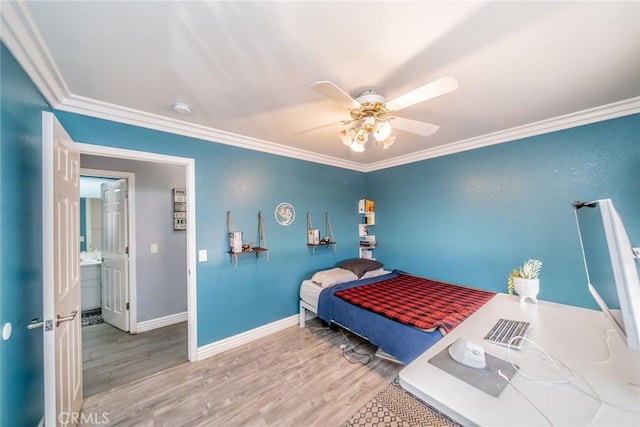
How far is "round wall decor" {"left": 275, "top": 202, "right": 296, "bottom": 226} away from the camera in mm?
3223

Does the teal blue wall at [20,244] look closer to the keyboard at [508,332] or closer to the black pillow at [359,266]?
the keyboard at [508,332]

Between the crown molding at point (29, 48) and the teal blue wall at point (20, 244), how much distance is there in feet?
0.19

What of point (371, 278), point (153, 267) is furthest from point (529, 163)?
point (153, 267)

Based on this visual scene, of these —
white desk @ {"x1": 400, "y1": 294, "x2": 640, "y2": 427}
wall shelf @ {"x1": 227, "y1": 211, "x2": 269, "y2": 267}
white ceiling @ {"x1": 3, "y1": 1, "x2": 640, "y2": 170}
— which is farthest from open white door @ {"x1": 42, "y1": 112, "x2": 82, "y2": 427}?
white desk @ {"x1": 400, "y1": 294, "x2": 640, "y2": 427}

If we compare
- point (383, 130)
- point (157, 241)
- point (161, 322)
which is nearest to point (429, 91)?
point (383, 130)

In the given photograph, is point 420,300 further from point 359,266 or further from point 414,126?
point 414,126

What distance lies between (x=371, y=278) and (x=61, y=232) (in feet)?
10.4

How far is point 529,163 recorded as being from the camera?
8.74ft

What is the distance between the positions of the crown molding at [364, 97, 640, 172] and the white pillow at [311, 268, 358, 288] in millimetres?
1988

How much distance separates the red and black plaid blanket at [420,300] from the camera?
6.64ft

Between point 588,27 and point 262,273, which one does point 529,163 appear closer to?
point 588,27

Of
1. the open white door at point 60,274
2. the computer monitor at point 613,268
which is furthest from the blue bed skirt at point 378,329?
the open white door at point 60,274

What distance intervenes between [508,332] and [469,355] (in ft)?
1.59

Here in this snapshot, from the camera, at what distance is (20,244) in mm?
1271
